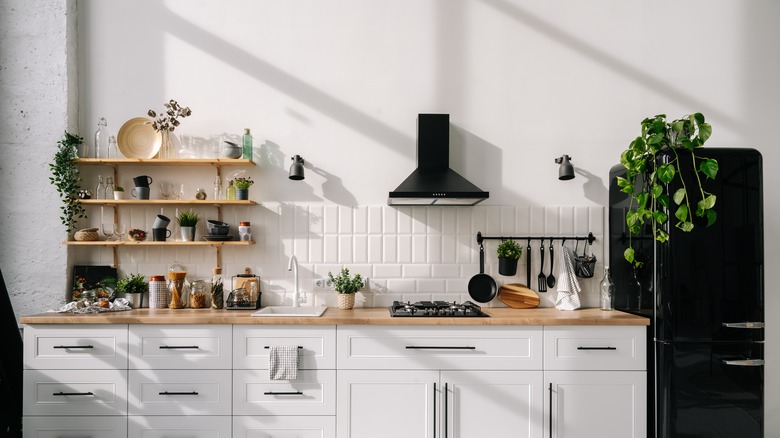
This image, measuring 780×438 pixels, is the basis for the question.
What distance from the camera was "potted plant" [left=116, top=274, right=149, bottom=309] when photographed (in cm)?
329

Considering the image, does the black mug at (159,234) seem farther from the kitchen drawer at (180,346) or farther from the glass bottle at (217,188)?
the kitchen drawer at (180,346)

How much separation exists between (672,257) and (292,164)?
2.36 meters

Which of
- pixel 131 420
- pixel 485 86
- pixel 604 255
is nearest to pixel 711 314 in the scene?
pixel 604 255

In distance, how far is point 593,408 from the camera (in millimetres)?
2844

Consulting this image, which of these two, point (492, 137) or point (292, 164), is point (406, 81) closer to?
point (492, 137)

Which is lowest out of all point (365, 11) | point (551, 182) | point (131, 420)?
point (131, 420)

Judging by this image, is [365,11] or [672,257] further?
[365,11]

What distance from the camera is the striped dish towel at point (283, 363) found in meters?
2.76

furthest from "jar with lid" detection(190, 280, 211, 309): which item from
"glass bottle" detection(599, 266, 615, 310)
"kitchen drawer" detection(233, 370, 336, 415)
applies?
"glass bottle" detection(599, 266, 615, 310)

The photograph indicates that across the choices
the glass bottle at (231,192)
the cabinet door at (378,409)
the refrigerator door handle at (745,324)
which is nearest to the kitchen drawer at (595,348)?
the refrigerator door handle at (745,324)

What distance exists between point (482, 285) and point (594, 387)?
94cm

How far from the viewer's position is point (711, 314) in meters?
2.72

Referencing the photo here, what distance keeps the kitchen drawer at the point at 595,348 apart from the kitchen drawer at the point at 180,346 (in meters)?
1.85

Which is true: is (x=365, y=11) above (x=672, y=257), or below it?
above
